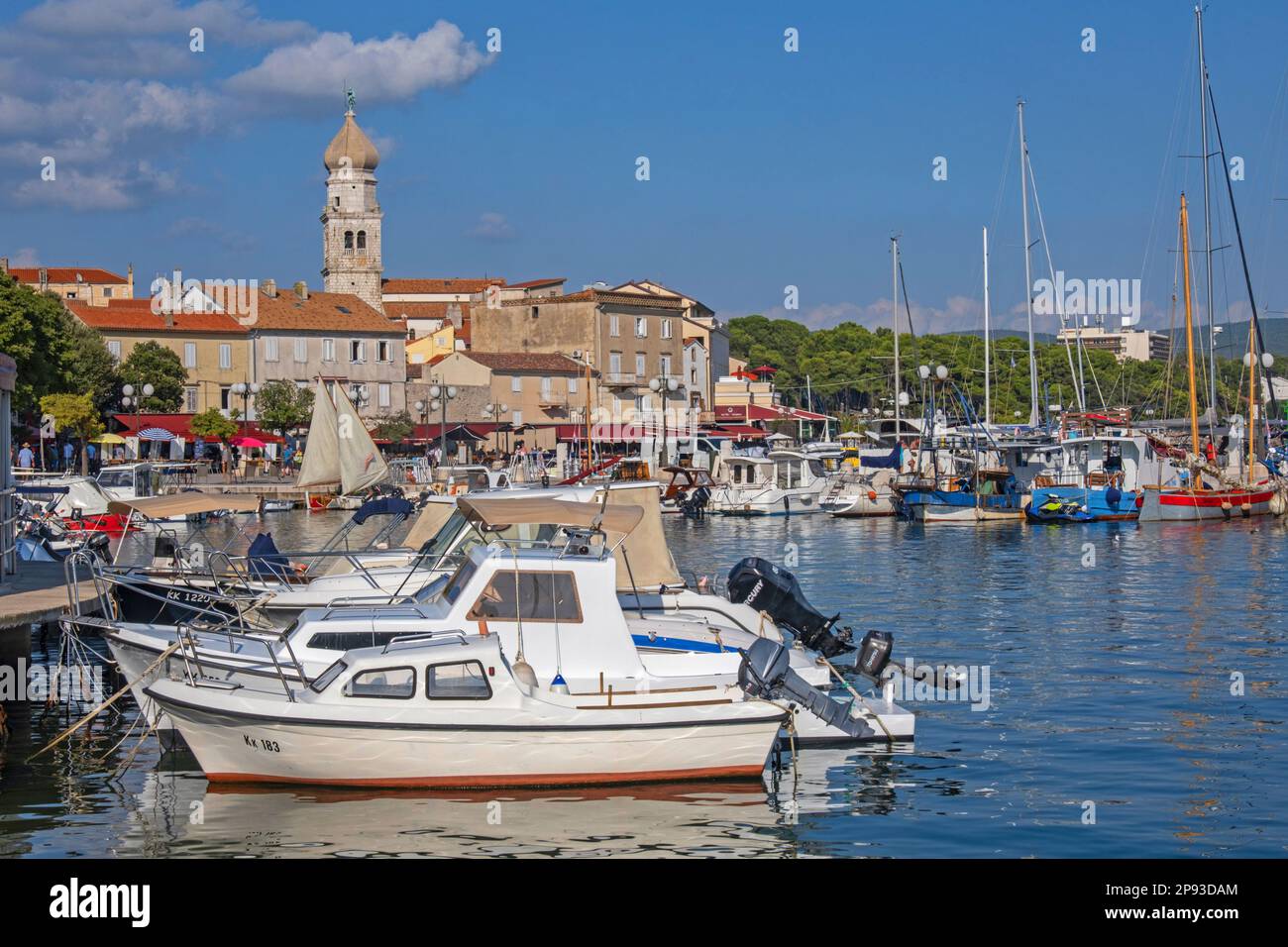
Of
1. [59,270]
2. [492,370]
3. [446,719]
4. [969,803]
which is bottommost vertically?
[969,803]

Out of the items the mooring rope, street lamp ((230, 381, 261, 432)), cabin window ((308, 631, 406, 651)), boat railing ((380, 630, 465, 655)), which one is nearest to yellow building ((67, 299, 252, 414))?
street lamp ((230, 381, 261, 432))

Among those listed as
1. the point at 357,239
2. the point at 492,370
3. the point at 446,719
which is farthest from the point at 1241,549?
the point at 357,239

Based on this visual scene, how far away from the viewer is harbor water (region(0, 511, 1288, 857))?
1566cm

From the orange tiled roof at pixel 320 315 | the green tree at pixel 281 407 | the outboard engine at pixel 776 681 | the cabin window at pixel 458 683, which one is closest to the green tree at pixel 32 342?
the green tree at pixel 281 407

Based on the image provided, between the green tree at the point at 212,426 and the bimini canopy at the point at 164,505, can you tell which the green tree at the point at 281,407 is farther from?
the bimini canopy at the point at 164,505

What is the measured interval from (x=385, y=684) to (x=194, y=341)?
83114mm

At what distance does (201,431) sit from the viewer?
8662 cm

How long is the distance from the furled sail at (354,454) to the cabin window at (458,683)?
3720cm

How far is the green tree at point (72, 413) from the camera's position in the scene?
7319 cm

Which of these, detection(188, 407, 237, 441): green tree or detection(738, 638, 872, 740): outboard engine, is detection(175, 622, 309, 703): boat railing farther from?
detection(188, 407, 237, 441): green tree

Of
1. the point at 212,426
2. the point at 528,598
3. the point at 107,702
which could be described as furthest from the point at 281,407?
the point at 528,598
